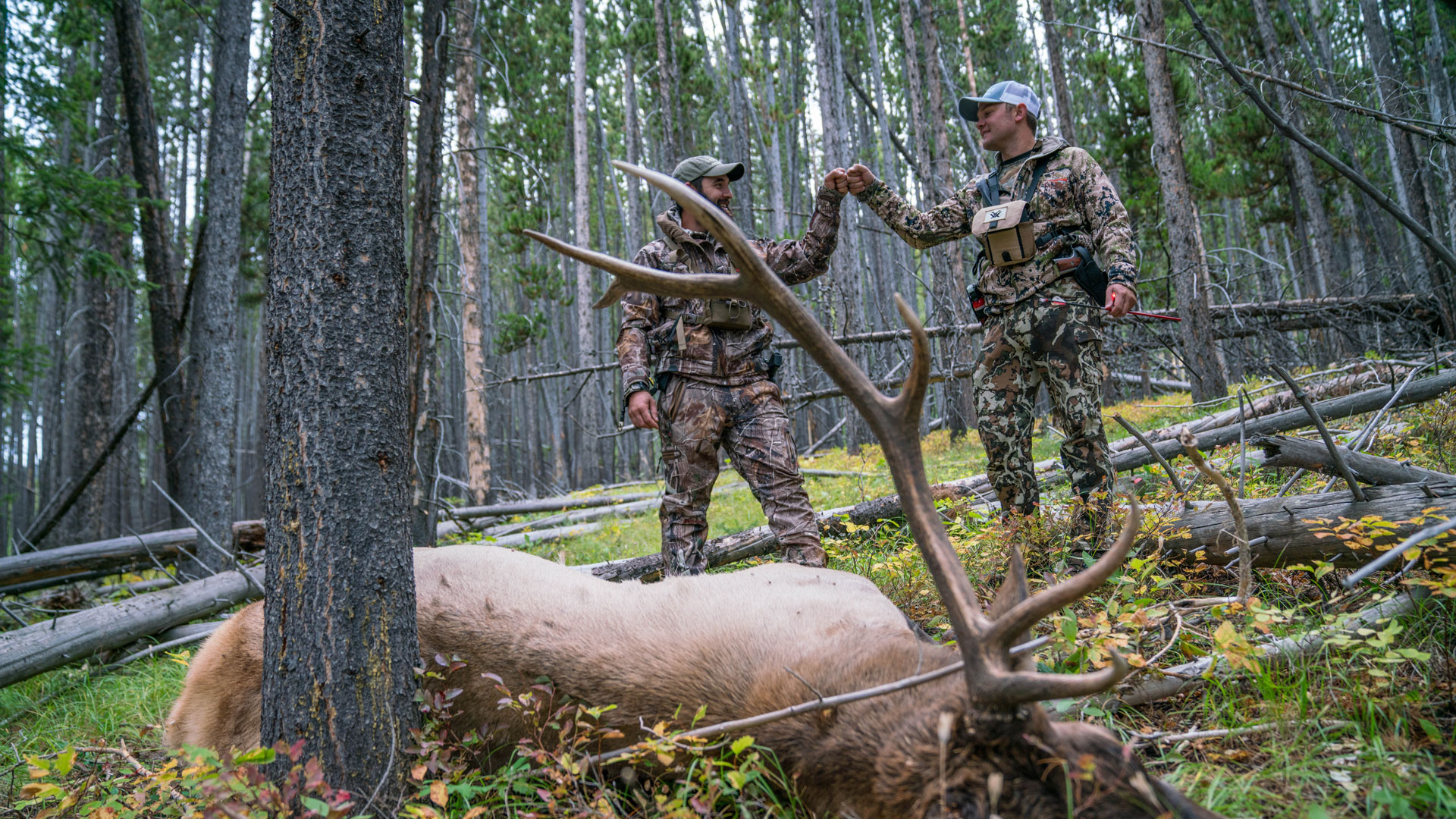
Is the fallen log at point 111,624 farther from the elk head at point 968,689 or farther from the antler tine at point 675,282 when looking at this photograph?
the elk head at point 968,689

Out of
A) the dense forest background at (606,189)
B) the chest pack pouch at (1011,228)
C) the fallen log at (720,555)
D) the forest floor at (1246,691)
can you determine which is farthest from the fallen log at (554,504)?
the chest pack pouch at (1011,228)

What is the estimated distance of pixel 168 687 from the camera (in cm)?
421

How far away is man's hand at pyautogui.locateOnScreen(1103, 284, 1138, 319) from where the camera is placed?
3.55 meters

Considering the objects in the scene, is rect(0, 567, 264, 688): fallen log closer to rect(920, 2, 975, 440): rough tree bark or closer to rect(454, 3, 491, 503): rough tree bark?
rect(454, 3, 491, 503): rough tree bark

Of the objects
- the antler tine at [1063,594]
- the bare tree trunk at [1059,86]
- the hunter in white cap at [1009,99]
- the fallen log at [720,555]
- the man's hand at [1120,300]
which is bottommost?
the fallen log at [720,555]

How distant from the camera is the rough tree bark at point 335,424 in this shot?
232 centimetres

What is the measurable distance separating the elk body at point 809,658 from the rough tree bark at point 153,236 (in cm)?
557

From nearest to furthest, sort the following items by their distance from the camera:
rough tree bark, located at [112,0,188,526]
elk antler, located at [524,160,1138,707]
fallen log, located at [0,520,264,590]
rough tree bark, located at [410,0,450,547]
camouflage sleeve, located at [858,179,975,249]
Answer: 1. elk antler, located at [524,160,1138,707]
2. camouflage sleeve, located at [858,179,975,249]
3. rough tree bark, located at [410,0,450,547]
4. fallen log, located at [0,520,264,590]
5. rough tree bark, located at [112,0,188,526]

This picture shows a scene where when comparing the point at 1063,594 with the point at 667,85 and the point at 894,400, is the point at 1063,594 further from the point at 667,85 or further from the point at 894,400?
the point at 667,85

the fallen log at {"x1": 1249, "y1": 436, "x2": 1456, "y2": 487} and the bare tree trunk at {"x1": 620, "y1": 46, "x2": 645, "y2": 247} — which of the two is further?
the bare tree trunk at {"x1": 620, "y1": 46, "x2": 645, "y2": 247}

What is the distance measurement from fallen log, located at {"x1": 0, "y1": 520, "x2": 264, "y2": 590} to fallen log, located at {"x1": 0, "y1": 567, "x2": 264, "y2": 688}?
101 centimetres

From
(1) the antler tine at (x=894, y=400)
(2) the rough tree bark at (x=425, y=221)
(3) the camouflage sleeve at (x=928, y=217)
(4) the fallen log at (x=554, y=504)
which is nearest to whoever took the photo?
(1) the antler tine at (x=894, y=400)

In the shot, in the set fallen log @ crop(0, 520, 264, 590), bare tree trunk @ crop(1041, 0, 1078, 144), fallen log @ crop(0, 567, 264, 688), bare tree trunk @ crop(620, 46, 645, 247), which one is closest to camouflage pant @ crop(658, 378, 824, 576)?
fallen log @ crop(0, 567, 264, 688)

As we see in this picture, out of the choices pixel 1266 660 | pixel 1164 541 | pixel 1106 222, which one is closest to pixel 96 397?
pixel 1106 222
